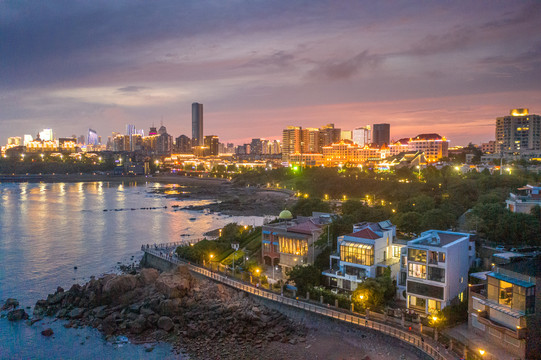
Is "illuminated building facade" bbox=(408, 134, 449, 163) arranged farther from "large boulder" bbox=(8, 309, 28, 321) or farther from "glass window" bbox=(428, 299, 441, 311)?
"large boulder" bbox=(8, 309, 28, 321)

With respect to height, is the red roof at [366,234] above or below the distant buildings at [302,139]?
below

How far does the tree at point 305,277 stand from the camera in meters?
14.4

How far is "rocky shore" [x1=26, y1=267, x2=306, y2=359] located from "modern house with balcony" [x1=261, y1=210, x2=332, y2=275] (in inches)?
110

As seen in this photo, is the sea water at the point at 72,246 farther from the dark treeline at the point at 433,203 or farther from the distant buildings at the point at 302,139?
the distant buildings at the point at 302,139

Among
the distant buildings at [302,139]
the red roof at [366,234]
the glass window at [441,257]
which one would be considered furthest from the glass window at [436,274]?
the distant buildings at [302,139]

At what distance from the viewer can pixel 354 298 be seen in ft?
42.1

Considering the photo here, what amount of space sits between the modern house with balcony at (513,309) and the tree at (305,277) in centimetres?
528

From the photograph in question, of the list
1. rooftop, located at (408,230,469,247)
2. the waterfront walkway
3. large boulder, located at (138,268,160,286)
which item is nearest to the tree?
the waterfront walkway

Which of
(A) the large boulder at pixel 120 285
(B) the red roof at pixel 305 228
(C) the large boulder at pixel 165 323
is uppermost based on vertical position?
(B) the red roof at pixel 305 228

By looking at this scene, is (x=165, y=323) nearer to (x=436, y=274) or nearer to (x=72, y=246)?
(x=436, y=274)

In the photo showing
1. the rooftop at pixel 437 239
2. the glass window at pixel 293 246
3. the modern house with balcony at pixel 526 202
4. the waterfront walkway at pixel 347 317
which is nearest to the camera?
the waterfront walkway at pixel 347 317

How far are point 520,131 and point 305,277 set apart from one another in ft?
164

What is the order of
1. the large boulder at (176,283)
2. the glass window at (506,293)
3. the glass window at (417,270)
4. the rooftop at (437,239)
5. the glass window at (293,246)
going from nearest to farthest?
the glass window at (506,293)
the glass window at (417,270)
the rooftop at (437,239)
the large boulder at (176,283)
the glass window at (293,246)

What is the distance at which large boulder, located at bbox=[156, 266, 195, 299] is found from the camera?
1498 centimetres
